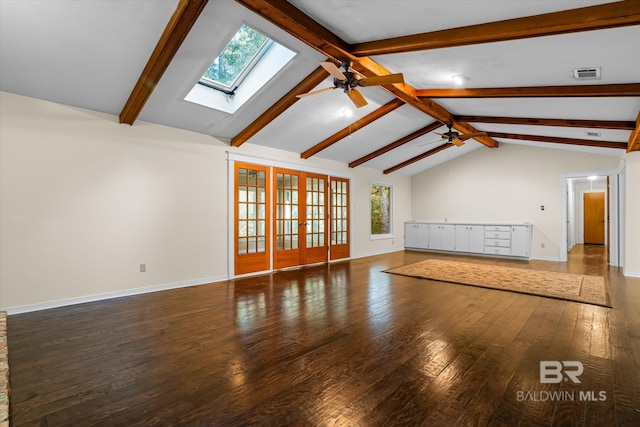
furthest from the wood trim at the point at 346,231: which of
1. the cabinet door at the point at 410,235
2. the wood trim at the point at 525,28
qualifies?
the wood trim at the point at 525,28

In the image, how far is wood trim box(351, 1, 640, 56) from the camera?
7.43ft

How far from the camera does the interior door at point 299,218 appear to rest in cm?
629

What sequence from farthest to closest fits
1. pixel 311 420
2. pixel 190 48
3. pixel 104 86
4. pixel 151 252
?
pixel 151 252, pixel 104 86, pixel 190 48, pixel 311 420

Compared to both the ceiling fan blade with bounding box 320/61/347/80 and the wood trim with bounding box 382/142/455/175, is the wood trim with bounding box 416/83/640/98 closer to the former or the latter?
the ceiling fan blade with bounding box 320/61/347/80

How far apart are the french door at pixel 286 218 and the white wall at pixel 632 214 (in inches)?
204

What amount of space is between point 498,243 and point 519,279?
9.21 feet

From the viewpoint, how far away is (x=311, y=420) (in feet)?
5.53

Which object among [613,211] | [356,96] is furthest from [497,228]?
[356,96]

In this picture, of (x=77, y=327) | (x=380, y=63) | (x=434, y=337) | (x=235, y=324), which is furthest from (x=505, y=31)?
(x=77, y=327)

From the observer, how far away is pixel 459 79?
13.4 feet

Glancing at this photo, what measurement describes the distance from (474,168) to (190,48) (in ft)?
25.5

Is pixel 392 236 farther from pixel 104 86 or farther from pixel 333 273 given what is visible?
pixel 104 86

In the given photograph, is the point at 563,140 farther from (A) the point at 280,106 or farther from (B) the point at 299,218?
(A) the point at 280,106

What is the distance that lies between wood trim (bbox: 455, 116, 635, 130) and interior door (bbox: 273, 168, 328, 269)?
10.6 feet
